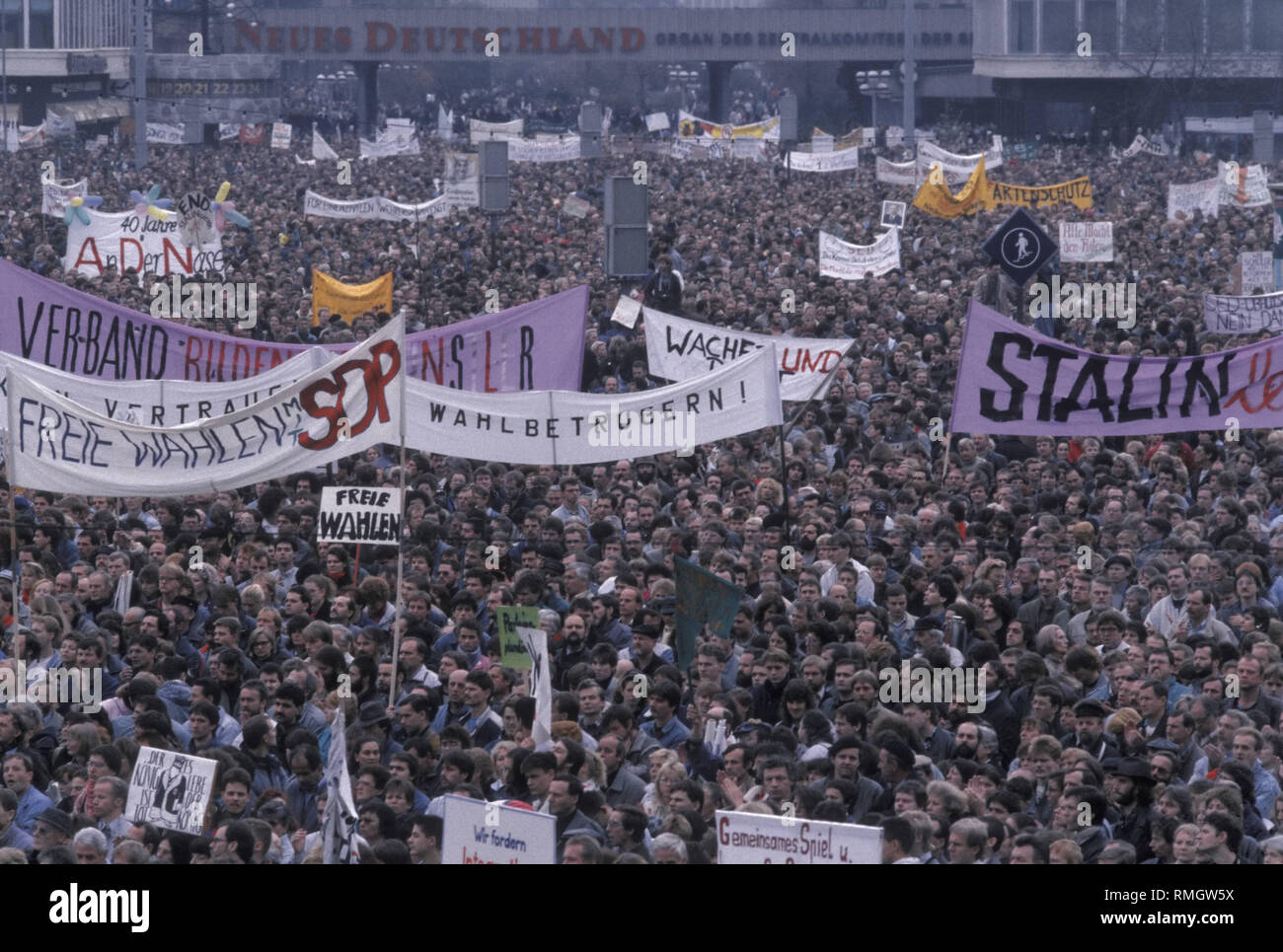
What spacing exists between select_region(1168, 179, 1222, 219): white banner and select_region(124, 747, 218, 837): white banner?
2967 cm

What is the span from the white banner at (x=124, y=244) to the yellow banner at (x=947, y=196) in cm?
1134

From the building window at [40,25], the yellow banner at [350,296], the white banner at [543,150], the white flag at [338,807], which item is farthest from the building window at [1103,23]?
the white flag at [338,807]

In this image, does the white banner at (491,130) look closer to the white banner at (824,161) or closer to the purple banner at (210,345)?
the white banner at (824,161)

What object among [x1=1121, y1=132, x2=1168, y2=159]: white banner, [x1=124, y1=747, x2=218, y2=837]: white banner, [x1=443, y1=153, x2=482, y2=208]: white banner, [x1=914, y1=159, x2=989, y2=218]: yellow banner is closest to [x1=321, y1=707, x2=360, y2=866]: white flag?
[x1=124, y1=747, x2=218, y2=837]: white banner

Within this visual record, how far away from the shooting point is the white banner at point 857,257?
27.0 metres

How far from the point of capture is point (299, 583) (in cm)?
1209

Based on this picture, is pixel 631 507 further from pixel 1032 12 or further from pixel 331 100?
pixel 331 100

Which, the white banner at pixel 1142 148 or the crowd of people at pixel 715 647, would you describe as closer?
the crowd of people at pixel 715 647

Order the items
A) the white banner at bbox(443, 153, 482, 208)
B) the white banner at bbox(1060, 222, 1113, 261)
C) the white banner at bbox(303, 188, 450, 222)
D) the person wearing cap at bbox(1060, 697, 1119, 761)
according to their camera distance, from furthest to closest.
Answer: the white banner at bbox(303, 188, 450, 222) → the white banner at bbox(443, 153, 482, 208) → the white banner at bbox(1060, 222, 1113, 261) → the person wearing cap at bbox(1060, 697, 1119, 761)

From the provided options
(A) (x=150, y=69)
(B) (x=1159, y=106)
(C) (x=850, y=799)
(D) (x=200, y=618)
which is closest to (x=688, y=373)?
(D) (x=200, y=618)

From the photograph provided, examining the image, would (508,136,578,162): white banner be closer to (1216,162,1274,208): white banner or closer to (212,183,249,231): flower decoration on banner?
(212,183,249,231): flower decoration on banner

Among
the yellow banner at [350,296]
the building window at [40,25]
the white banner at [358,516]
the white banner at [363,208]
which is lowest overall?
the white banner at [358,516]

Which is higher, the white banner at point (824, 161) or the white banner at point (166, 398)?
the white banner at point (824, 161)

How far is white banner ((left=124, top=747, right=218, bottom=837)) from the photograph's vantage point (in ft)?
26.9
